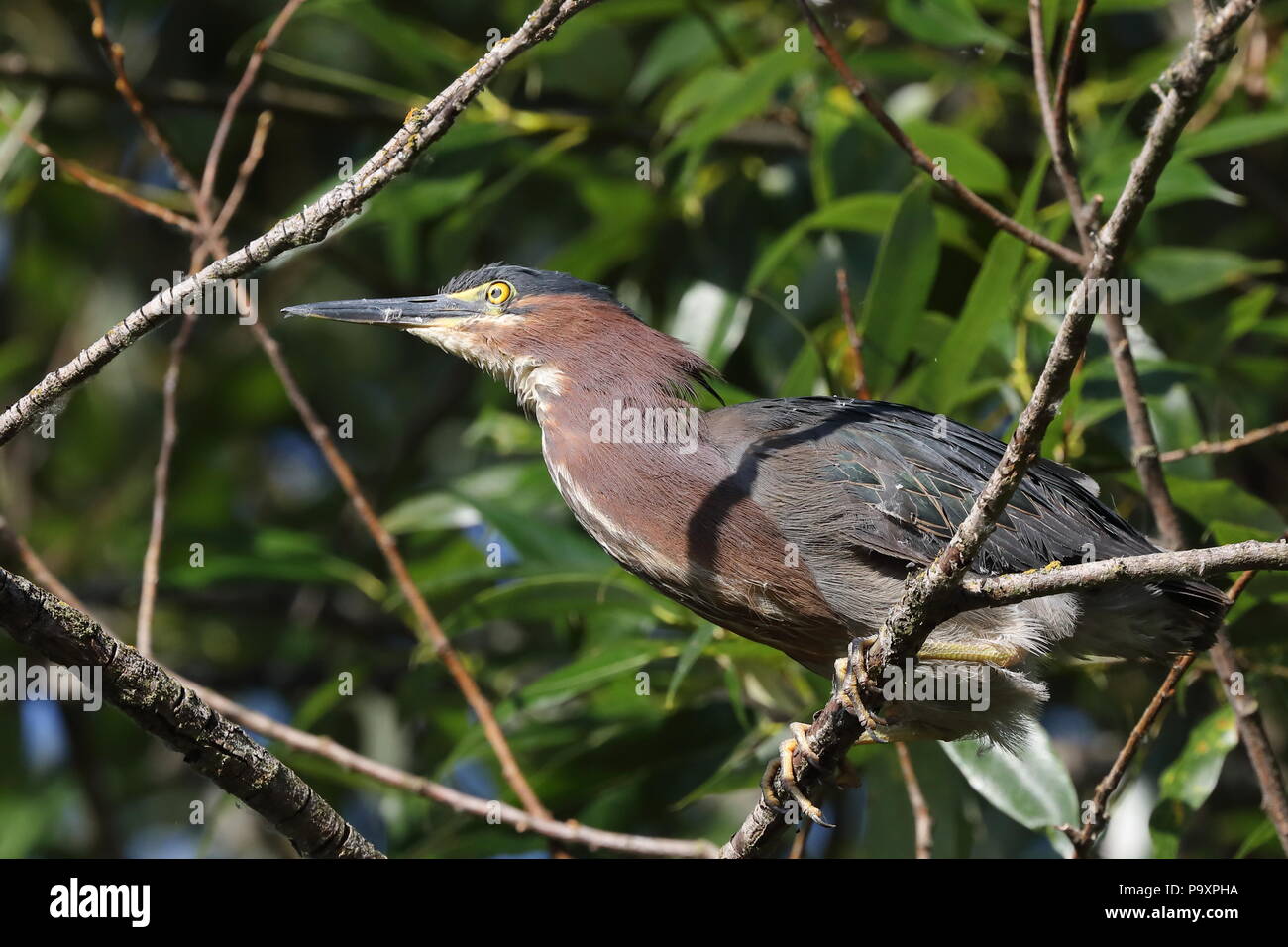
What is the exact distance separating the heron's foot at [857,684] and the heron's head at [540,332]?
1006 mm

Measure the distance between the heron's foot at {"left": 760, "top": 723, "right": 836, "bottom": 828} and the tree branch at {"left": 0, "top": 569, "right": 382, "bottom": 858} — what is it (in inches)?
37.0

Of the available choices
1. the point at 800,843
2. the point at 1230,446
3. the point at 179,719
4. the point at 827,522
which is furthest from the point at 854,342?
the point at 179,719

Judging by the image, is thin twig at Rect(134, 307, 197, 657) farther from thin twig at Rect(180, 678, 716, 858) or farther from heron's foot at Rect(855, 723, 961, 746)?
heron's foot at Rect(855, 723, 961, 746)

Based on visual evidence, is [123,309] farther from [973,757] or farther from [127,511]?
[973,757]

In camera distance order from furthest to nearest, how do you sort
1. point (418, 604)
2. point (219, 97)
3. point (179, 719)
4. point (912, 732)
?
1. point (219, 97)
2. point (418, 604)
3. point (912, 732)
4. point (179, 719)

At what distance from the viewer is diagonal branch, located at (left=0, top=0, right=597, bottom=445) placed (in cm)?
213

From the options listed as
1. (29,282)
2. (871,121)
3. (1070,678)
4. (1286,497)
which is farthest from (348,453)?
(1286,497)

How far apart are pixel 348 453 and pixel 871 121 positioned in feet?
9.73

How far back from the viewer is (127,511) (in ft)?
19.4

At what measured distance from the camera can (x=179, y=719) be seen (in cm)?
228

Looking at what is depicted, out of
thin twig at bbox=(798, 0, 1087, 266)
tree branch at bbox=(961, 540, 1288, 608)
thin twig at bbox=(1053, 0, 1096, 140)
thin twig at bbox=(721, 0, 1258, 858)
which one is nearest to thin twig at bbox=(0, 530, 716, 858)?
thin twig at bbox=(721, 0, 1258, 858)

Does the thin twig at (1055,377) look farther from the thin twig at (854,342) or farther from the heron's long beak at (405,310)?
the heron's long beak at (405,310)

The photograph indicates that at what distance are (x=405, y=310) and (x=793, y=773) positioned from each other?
1.76 m

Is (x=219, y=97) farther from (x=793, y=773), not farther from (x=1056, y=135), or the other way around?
(x=793, y=773)
